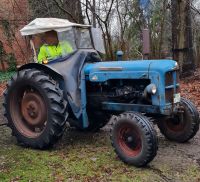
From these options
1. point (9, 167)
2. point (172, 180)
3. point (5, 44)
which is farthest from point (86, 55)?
point (5, 44)

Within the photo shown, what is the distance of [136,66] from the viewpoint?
19.9ft

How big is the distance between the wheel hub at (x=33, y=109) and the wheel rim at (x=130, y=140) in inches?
56.2

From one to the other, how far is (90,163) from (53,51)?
224 cm

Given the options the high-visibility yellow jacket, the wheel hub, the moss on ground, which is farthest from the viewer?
the high-visibility yellow jacket

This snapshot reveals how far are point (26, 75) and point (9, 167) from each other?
5.32 feet

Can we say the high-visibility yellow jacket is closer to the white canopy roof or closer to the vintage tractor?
the vintage tractor

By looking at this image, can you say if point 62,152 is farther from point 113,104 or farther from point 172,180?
point 172,180

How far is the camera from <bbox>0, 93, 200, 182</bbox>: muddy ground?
17.0ft

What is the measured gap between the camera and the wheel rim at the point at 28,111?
21.7 ft

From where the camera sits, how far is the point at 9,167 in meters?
5.60

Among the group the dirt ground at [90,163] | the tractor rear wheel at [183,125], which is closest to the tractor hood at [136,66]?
the tractor rear wheel at [183,125]

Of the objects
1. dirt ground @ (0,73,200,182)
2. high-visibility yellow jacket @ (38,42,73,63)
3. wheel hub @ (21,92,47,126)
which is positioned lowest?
dirt ground @ (0,73,200,182)

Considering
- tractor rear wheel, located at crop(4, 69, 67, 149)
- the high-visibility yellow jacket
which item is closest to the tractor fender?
tractor rear wheel, located at crop(4, 69, 67, 149)

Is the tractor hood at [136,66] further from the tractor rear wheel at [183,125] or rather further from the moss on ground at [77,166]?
the moss on ground at [77,166]
